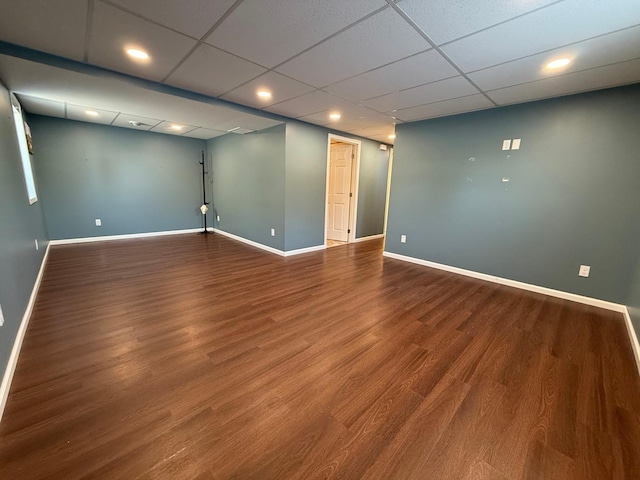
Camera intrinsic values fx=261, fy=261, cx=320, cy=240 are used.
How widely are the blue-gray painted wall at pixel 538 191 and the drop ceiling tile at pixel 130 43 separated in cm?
350

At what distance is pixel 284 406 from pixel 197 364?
2.47ft

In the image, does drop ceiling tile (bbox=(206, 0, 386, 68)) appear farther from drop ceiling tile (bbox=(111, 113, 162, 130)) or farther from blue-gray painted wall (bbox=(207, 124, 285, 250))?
drop ceiling tile (bbox=(111, 113, 162, 130))

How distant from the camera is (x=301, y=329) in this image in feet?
7.79

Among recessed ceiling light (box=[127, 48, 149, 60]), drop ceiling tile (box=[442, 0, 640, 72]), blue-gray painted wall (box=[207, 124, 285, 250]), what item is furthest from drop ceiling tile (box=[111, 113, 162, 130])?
drop ceiling tile (box=[442, 0, 640, 72])

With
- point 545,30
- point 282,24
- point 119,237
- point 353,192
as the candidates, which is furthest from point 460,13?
point 119,237

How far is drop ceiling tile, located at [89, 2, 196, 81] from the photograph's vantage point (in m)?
1.81

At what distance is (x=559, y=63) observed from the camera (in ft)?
7.34

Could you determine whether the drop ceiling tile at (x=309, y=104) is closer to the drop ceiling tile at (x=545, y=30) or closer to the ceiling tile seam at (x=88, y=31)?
the drop ceiling tile at (x=545, y=30)

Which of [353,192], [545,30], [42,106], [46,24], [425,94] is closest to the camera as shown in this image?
[545,30]

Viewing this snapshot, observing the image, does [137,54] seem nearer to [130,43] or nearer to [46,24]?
[130,43]

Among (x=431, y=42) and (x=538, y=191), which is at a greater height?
(x=431, y=42)

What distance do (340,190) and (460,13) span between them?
173 inches

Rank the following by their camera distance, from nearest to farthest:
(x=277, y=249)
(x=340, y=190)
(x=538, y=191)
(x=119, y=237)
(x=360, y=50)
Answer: (x=360, y=50) → (x=538, y=191) → (x=277, y=249) → (x=119, y=237) → (x=340, y=190)

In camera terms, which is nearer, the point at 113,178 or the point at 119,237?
the point at 113,178
